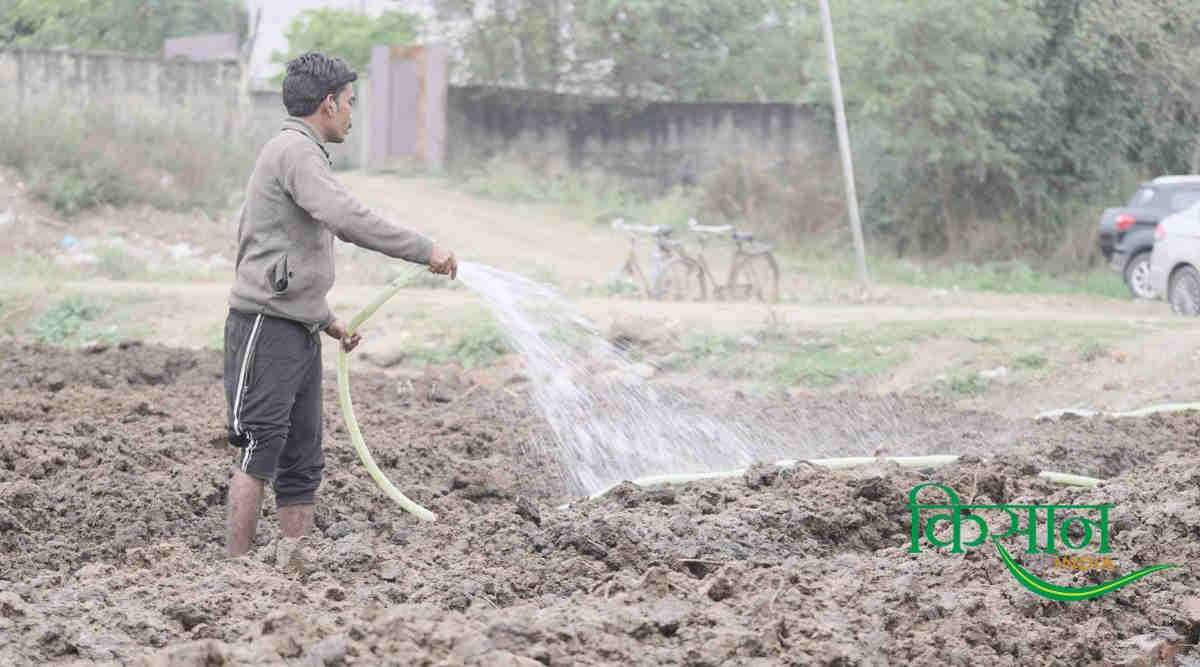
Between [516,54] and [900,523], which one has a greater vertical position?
[516,54]

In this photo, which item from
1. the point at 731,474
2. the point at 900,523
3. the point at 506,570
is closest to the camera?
the point at 506,570

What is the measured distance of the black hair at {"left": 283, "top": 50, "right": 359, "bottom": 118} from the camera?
5.19 meters

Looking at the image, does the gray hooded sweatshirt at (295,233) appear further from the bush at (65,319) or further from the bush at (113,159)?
the bush at (113,159)

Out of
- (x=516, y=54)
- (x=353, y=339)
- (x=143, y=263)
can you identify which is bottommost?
(x=143, y=263)

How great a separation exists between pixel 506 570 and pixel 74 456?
2.92 m

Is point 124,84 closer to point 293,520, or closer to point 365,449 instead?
point 365,449

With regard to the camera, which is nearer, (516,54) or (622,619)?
(622,619)

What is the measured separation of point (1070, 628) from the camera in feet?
13.8

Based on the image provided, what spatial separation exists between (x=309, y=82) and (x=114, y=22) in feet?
97.2

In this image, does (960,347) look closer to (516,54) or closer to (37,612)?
(37,612)

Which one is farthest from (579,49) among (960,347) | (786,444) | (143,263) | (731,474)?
(731,474)

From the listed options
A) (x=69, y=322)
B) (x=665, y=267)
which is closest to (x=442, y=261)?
(x=69, y=322)

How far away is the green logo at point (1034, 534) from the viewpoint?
4.50m

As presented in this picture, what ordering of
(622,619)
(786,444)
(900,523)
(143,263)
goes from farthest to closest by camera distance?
1. (143,263)
2. (786,444)
3. (900,523)
4. (622,619)
